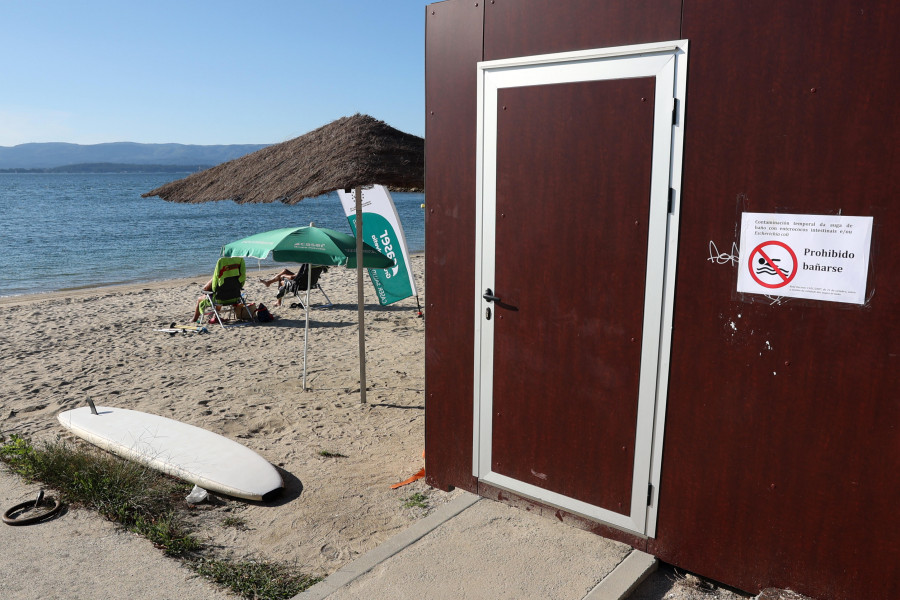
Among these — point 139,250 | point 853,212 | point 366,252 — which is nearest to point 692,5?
point 853,212

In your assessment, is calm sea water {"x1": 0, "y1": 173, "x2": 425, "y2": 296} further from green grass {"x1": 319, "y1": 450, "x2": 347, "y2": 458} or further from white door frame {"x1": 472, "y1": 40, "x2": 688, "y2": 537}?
white door frame {"x1": 472, "y1": 40, "x2": 688, "y2": 537}

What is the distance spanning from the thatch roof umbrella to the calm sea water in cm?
819

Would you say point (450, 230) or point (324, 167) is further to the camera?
point (324, 167)

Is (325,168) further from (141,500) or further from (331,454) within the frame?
(141,500)

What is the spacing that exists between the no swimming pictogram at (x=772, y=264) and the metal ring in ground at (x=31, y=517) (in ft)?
14.4

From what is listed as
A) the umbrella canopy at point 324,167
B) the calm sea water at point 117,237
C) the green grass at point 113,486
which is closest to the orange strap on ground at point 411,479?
the green grass at point 113,486

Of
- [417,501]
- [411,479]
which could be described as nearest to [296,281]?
[411,479]

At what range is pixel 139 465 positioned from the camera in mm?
4848

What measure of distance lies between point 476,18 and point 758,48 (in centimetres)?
155

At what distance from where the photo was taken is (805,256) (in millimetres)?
2762

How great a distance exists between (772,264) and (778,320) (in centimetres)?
25

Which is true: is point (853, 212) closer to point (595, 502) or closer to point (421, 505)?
point (595, 502)

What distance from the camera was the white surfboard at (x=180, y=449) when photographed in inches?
181

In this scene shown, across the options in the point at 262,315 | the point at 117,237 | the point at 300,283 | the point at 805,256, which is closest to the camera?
the point at 805,256
